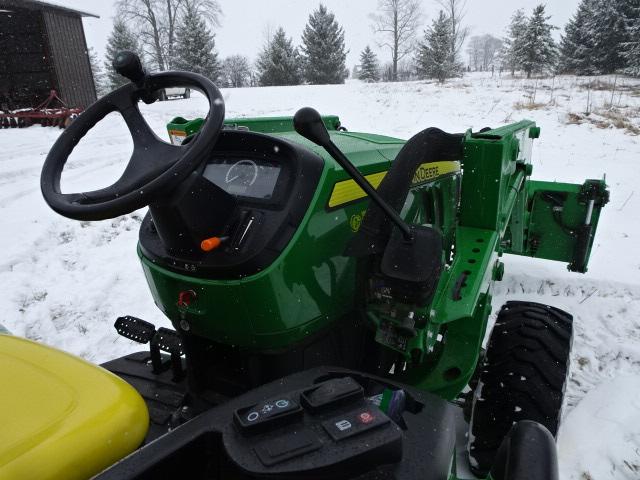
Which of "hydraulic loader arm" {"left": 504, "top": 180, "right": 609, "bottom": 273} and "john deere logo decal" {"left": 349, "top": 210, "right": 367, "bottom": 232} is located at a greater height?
"john deere logo decal" {"left": 349, "top": 210, "right": 367, "bottom": 232}

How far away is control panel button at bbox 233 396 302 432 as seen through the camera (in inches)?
37.2

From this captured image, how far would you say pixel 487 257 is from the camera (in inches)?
80.7

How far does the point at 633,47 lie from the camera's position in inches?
973

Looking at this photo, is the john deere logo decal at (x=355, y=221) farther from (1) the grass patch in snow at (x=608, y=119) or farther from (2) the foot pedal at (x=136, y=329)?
(1) the grass patch in snow at (x=608, y=119)

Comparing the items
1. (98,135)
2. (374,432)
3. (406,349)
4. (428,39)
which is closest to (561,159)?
(406,349)

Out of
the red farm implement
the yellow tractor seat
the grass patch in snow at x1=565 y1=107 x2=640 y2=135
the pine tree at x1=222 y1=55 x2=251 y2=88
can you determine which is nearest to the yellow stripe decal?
the yellow tractor seat

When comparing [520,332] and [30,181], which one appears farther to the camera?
[30,181]

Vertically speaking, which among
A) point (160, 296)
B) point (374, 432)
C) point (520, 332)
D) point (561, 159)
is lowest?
point (561, 159)

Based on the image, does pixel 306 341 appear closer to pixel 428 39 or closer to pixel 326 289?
pixel 326 289

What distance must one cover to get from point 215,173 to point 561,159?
9211 millimetres

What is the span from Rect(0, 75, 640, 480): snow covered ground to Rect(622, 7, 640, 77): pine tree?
15141 mm

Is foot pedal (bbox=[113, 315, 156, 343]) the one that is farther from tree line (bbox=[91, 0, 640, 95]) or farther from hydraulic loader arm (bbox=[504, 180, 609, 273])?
tree line (bbox=[91, 0, 640, 95])

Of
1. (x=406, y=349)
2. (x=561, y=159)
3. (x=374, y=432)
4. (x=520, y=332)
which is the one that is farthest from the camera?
(x=561, y=159)

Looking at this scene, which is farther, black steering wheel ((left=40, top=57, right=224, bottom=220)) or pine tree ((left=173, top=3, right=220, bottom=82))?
pine tree ((left=173, top=3, right=220, bottom=82))
